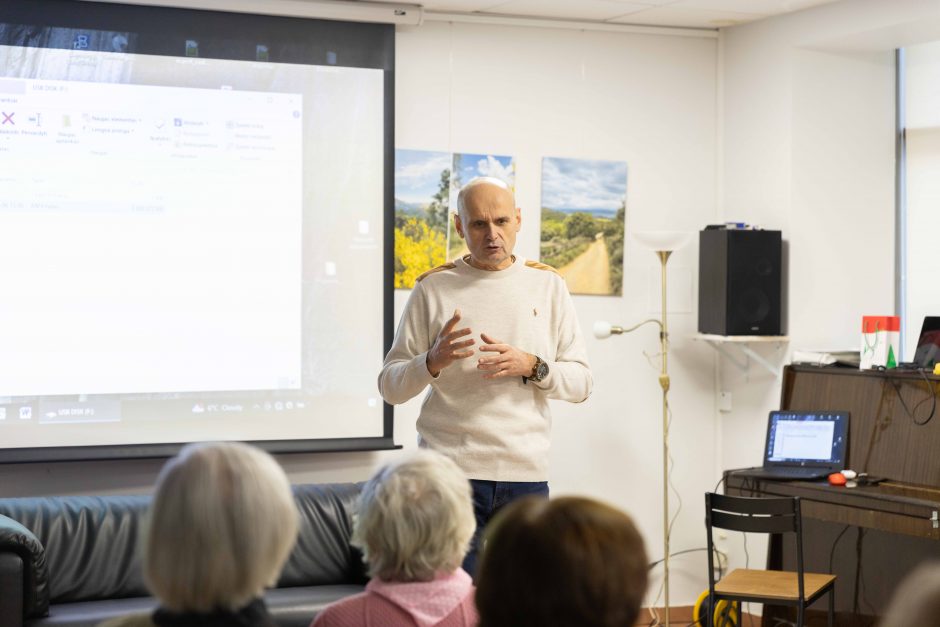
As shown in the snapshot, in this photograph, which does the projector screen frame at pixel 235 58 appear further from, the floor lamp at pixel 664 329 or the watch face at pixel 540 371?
the watch face at pixel 540 371

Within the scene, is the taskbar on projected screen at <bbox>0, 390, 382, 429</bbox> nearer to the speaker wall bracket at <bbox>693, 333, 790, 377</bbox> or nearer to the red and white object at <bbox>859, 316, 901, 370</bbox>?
the speaker wall bracket at <bbox>693, 333, 790, 377</bbox>

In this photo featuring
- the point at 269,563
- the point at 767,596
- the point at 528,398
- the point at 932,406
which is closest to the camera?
the point at 269,563

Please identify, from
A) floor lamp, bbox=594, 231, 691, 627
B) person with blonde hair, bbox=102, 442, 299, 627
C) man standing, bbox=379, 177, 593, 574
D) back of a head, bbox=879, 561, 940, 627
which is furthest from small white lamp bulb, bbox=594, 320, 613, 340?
back of a head, bbox=879, 561, 940, 627

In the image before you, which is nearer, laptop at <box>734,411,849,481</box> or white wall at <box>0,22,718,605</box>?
laptop at <box>734,411,849,481</box>

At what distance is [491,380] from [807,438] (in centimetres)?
234

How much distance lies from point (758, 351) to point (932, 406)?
3.30 feet

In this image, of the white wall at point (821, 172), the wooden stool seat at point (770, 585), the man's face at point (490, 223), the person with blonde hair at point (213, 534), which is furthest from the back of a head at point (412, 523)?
the white wall at point (821, 172)

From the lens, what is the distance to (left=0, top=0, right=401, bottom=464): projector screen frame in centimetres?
451

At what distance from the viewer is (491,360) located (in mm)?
2961

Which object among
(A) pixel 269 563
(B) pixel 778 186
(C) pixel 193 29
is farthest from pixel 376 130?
(A) pixel 269 563

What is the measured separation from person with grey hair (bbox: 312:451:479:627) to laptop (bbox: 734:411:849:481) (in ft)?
9.92

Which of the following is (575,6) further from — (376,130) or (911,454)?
(911,454)

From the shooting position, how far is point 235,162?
188 inches

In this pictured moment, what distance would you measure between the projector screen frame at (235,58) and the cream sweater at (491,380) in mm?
1751
